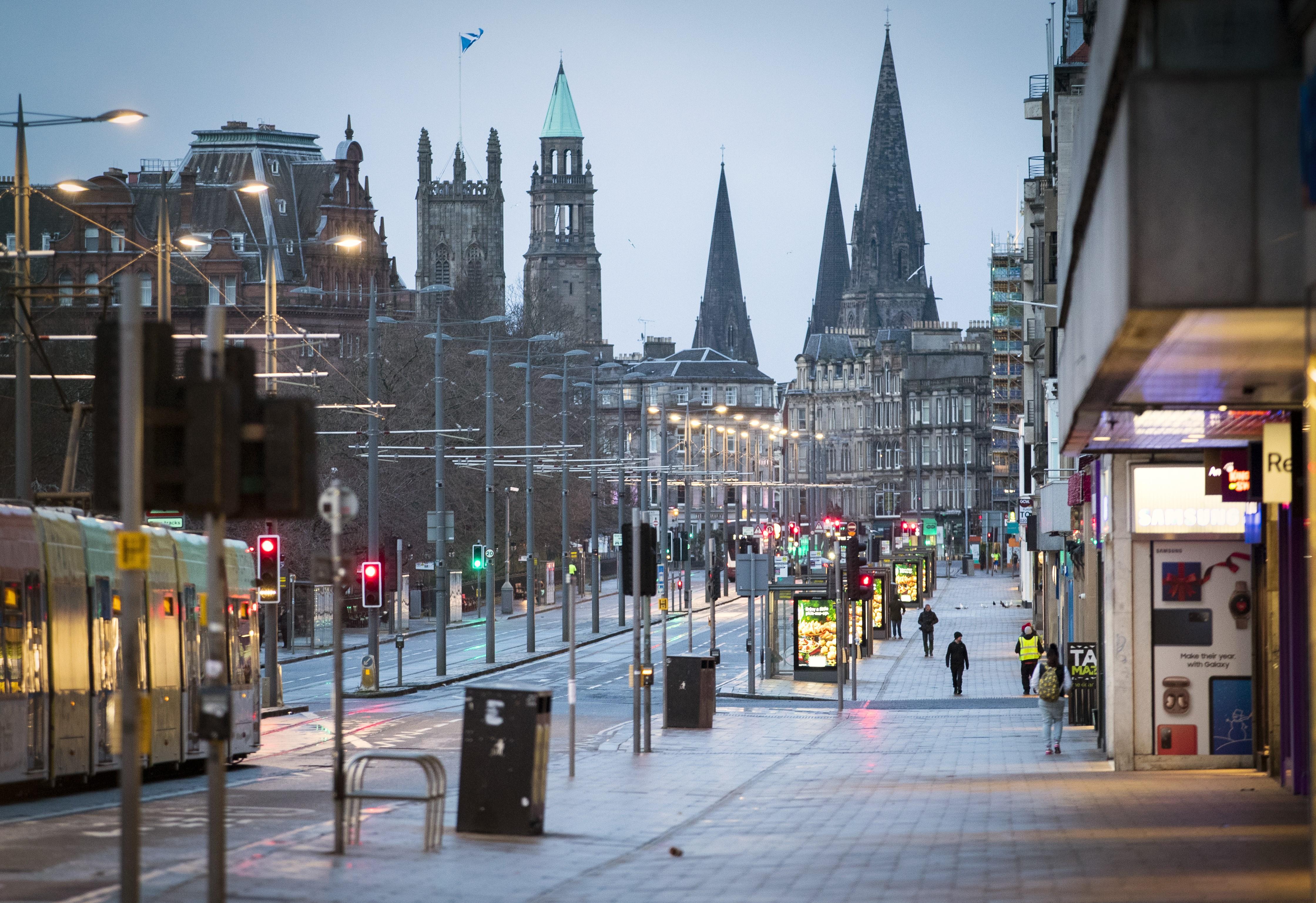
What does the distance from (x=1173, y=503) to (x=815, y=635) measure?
22.3 m

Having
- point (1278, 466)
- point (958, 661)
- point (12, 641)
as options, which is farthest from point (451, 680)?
point (1278, 466)

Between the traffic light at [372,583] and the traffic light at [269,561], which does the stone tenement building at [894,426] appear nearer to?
the traffic light at [372,583]

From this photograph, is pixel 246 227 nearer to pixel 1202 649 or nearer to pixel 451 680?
pixel 451 680

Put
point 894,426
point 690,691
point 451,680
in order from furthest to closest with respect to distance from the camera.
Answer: point 894,426 → point 451,680 → point 690,691

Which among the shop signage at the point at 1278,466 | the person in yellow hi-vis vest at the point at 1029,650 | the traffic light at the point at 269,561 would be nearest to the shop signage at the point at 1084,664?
the person in yellow hi-vis vest at the point at 1029,650

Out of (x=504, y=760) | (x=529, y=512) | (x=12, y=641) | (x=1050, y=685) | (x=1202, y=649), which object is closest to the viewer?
(x=504, y=760)

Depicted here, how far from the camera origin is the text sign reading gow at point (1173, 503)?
71.2 feet

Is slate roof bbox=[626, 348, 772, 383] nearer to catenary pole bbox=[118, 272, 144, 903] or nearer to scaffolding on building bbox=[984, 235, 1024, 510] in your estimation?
scaffolding on building bbox=[984, 235, 1024, 510]

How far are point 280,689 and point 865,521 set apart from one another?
466 feet

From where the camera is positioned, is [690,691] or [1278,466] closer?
[1278,466]

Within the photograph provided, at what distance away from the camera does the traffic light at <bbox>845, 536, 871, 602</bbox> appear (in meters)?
39.8

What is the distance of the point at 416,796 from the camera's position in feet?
48.7

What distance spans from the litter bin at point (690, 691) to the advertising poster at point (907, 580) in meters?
44.4

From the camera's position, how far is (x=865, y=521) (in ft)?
588
